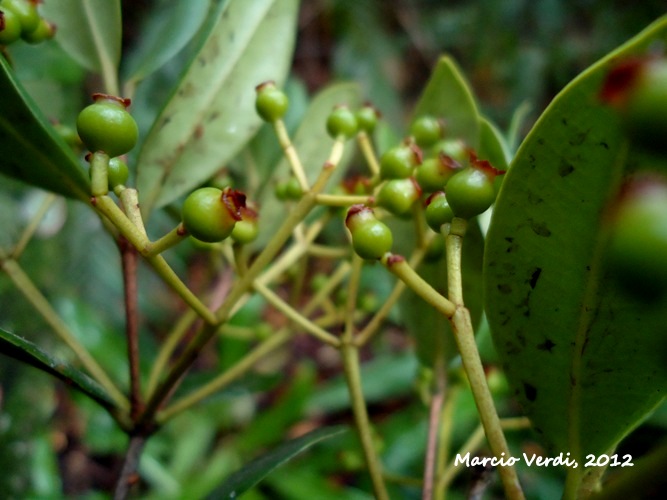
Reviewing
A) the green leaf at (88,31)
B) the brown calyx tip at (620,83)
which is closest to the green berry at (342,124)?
the green leaf at (88,31)

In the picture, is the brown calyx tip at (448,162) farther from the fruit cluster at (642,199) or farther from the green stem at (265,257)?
the fruit cluster at (642,199)

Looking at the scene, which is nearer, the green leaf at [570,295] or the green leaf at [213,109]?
the green leaf at [570,295]

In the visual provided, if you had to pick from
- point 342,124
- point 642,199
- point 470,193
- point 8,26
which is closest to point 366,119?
point 342,124

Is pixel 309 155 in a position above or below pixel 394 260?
above

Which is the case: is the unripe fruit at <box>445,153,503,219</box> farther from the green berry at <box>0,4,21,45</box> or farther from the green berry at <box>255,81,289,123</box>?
the green berry at <box>0,4,21,45</box>

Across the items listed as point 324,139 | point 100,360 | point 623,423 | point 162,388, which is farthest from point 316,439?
point 100,360

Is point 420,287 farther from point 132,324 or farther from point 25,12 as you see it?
point 25,12
